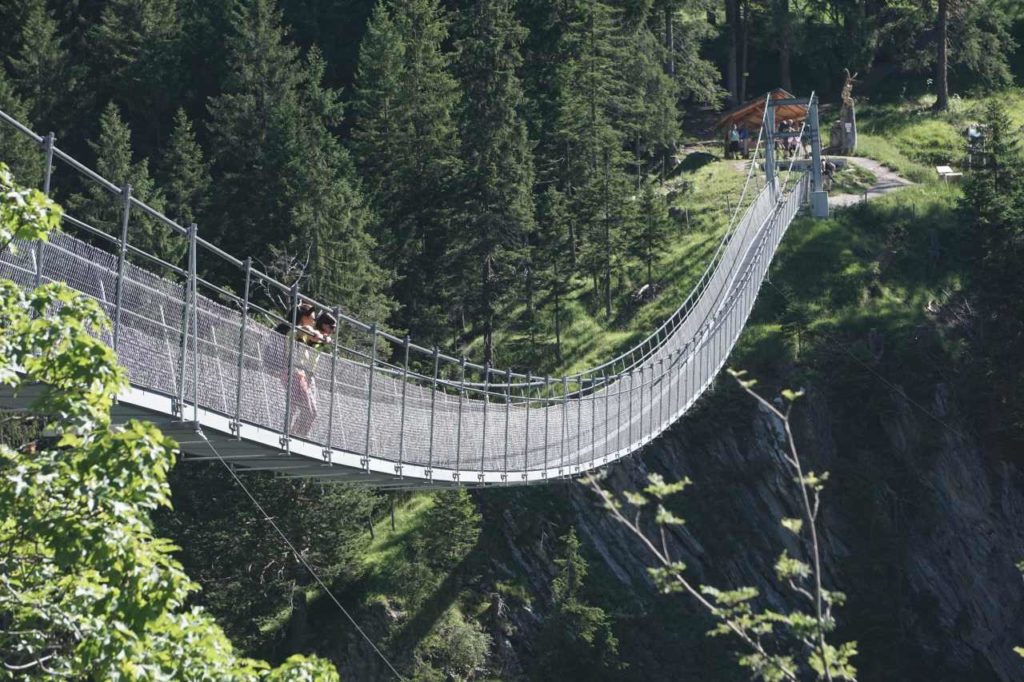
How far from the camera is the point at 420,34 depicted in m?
41.3

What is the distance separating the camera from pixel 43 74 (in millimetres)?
43812

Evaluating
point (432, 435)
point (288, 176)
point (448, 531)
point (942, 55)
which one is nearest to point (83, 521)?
point (432, 435)

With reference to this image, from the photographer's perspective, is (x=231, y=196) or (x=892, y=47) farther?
(x=892, y=47)

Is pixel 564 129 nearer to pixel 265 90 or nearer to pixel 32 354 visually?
pixel 265 90

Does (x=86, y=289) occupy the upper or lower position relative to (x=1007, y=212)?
lower

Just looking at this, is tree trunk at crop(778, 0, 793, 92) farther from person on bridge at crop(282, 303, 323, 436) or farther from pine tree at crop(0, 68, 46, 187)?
person on bridge at crop(282, 303, 323, 436)

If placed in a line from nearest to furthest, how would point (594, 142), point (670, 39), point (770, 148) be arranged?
1. point (770, 148)
2. point (594, 142)
3. point (670, 39)

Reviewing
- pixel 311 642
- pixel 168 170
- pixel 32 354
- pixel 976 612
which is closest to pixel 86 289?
pixel 32 354

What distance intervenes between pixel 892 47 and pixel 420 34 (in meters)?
13.6

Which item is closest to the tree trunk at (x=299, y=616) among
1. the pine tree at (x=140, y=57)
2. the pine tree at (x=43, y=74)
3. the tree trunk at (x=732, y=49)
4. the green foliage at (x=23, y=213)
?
the pine tree at (x=43, y=74)

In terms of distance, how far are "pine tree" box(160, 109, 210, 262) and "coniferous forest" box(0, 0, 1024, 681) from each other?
4.2 inches

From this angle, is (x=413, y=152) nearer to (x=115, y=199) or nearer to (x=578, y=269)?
(x=578, y=269)

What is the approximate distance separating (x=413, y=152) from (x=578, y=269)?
4.97m

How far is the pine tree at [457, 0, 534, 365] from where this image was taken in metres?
34.8
